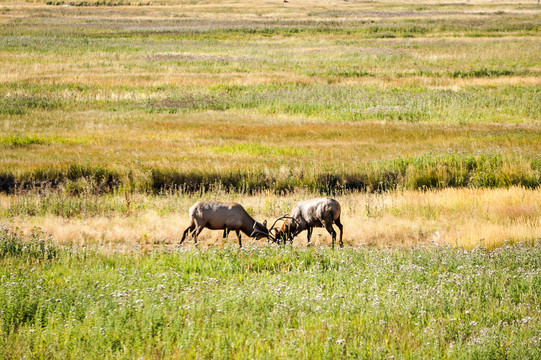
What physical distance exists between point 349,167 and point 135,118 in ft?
49.0

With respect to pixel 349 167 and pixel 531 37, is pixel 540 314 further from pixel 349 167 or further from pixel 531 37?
pixel 531 37

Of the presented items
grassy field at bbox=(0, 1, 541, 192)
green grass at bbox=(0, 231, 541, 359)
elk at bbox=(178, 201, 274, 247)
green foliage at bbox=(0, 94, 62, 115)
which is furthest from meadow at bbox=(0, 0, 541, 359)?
elk at bbox=(178, 201, 274, 247)

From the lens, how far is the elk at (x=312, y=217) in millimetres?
14727

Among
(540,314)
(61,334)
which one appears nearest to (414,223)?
(540,314)

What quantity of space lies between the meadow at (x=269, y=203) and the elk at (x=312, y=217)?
A: 1.63ft

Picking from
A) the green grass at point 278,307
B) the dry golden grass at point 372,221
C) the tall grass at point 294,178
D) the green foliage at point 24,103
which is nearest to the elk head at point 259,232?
the dry golden grass at point 372,221

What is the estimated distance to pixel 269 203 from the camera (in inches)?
740

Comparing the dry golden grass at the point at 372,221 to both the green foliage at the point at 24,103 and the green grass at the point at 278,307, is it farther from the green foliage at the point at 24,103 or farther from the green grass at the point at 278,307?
the green foliage at the point at 24,103

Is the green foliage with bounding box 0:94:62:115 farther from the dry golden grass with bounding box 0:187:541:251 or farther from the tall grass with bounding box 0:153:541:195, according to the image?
the dry golden grass with bounding box 0:187:541:251

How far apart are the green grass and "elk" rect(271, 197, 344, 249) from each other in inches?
76.4

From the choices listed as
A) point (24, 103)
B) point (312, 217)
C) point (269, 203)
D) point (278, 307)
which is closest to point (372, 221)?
point (312, 217)

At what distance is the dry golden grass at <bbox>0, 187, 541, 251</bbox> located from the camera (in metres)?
15.8

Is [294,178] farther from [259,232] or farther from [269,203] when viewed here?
[259,232]

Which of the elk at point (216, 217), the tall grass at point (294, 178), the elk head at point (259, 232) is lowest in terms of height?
the tall grass at point (294, 178)
